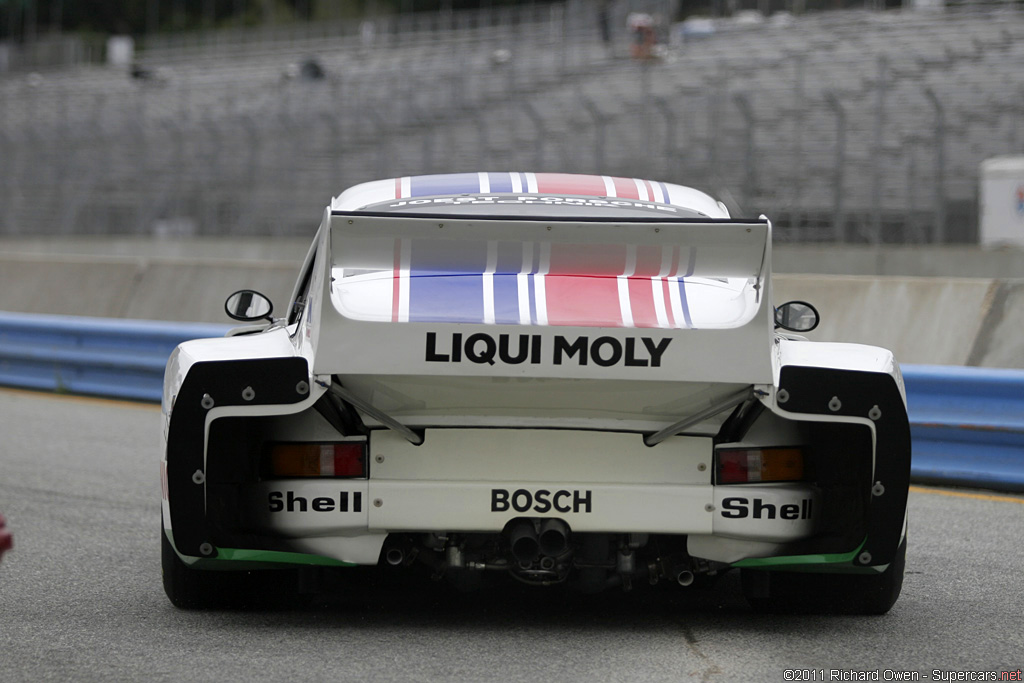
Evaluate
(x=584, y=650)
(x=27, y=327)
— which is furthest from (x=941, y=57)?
(x=584, y=650)

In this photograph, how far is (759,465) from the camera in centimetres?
450

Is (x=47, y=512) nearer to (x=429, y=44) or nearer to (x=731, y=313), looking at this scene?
(x=731, y=313)

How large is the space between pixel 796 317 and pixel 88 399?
8780 mm

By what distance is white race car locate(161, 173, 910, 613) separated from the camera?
4215mm

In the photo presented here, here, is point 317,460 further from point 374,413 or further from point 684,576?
point 684,576

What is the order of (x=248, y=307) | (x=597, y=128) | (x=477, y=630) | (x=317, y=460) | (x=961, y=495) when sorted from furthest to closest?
(x=597, y=128) → (x=961, y=495) → (x=248, y=307) → (x=477, y=630) → (x=317, y=460)

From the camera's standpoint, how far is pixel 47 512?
277 inches

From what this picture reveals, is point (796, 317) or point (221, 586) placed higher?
point (796, 317)

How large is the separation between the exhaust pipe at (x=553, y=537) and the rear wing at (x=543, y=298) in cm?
52

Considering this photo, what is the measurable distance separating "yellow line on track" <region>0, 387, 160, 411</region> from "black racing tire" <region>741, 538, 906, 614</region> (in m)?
7.87

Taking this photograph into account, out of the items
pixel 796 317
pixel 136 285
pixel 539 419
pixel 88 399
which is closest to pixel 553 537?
pixel 539 419

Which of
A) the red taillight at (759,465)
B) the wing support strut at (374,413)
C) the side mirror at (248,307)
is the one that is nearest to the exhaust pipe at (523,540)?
the wing support strut at (374,413)

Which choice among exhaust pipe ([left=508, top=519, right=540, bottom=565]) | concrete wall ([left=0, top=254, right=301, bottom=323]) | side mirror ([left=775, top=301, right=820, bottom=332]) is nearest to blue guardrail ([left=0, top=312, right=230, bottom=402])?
concrete wall ([left=0, top=254, right=301, bottom=323])

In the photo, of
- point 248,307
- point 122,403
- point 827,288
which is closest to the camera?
point 248,307
